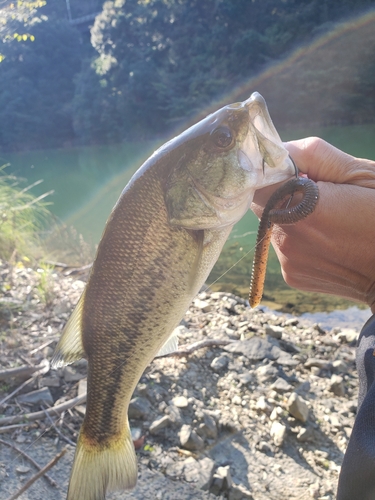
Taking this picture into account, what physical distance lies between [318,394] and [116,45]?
55.7 m

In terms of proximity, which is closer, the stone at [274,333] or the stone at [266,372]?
the stone at [266,372]

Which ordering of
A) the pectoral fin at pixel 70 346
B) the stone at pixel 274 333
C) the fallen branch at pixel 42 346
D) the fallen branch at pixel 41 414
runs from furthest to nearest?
the stone at pixel 274 333 < the fallen branch at pixel 42 346 < the fallen branch at pixel 41 414 < the pectoral fin at pixel 70 346

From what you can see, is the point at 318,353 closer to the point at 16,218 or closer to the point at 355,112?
the point at 16,218

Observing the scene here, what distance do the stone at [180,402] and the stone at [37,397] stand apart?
975 millimetres

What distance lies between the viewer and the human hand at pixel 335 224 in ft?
5.96

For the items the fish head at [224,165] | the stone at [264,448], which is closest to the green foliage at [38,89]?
the stone at [264,448]

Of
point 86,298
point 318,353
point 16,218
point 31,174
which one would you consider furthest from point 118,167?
point 86,298

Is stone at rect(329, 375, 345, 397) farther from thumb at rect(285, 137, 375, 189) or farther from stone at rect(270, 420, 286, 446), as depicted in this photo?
thumb at rect(285, 137, 375, 189)

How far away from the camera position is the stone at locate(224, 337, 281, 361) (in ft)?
15.1

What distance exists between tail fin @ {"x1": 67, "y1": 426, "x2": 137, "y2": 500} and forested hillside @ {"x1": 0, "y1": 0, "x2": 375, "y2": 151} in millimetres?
35832

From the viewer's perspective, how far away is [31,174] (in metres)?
31.6

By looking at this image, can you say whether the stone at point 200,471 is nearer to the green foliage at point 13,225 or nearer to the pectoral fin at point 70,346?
the pectoral fin at point 70,346

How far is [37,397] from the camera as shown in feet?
10.9

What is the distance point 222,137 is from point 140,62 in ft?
167
